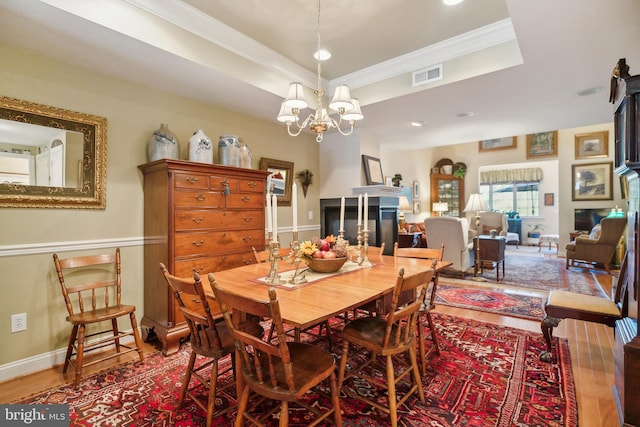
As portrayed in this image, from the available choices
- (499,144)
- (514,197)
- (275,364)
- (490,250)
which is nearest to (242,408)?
(275,364)

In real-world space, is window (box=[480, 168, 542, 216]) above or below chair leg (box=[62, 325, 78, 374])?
above

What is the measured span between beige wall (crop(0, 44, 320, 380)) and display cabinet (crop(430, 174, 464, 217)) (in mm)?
8348

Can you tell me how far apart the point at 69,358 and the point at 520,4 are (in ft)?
13.1

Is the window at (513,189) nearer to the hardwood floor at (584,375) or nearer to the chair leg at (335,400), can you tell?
the hardwood floor at (584,375)

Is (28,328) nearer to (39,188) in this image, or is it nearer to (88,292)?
(88,292)

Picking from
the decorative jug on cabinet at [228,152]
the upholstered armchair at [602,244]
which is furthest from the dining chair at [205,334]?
the upholstered armchair at [602,244]

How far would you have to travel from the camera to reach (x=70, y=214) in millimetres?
2451

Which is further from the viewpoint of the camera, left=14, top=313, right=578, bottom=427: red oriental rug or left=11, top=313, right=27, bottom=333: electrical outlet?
left=11, top=313, right=27, bottom=333: electrical outlet

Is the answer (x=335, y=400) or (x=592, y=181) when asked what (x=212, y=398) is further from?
(x=592, y=181)

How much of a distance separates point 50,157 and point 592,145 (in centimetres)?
955

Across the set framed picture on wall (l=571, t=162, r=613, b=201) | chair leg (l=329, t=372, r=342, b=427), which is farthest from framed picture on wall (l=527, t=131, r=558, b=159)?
chair leg (l=329, t=372, r=342, b=427)

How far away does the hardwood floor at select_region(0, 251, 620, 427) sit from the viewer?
1.73m

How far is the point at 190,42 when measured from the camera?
2430 millimetres

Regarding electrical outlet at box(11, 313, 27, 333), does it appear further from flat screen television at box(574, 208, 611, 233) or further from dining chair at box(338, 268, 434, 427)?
flat screen television at box(574, 208, 611, 233)
